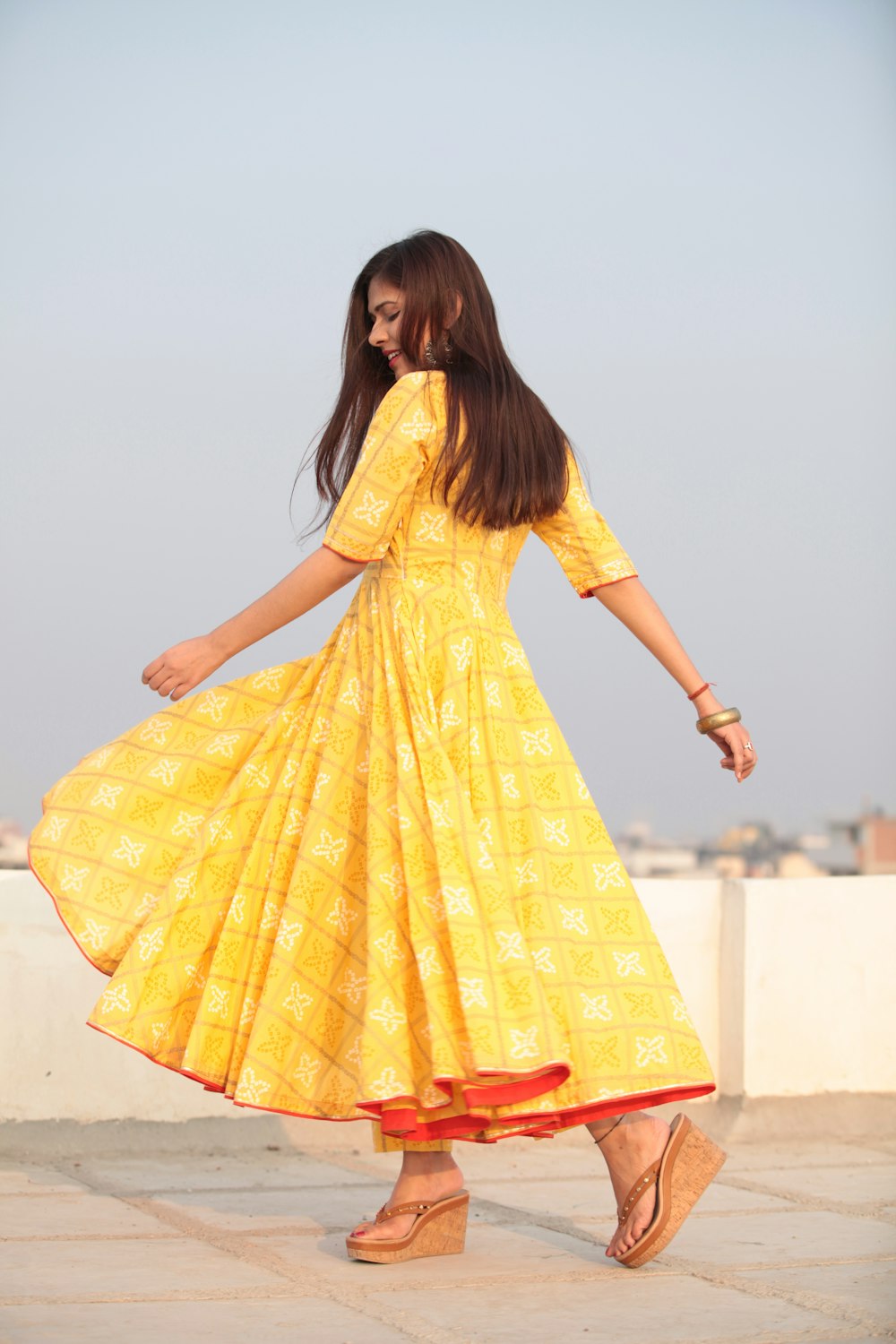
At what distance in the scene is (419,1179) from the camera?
95.6 inches

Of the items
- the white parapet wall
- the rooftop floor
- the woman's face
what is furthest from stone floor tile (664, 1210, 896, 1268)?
the woman's face

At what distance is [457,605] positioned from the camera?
2.46m

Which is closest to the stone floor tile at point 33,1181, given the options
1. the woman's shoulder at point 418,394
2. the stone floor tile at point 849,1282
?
the stone floor tile at point 849,1282

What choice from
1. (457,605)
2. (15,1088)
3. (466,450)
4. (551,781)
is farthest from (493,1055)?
(15,1088)

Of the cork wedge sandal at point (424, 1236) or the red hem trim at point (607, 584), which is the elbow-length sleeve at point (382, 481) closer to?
the red hem trim at point (607, 584)

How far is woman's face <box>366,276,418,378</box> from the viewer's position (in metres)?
2.54

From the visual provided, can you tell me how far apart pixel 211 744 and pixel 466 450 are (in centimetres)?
63

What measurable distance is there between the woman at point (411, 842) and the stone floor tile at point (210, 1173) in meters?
0.75

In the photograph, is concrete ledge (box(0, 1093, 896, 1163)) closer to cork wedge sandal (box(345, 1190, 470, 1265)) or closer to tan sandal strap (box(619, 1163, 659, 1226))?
cork wedge sandal (box(345, 1190, 470, 1265))

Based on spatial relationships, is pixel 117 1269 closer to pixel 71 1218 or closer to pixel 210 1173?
pixel 71 1218

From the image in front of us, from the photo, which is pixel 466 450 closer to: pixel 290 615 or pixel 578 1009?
pixel 290 615

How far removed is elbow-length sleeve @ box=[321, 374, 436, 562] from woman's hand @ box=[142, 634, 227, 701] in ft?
0.80

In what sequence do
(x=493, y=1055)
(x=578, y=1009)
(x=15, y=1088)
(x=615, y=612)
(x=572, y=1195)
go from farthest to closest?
(x=15, y=1088), (x=572, y=1195), (x=615, y=612), (x=578, y=1009), (x=493, y=1055)

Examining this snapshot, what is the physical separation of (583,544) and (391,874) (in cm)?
69
